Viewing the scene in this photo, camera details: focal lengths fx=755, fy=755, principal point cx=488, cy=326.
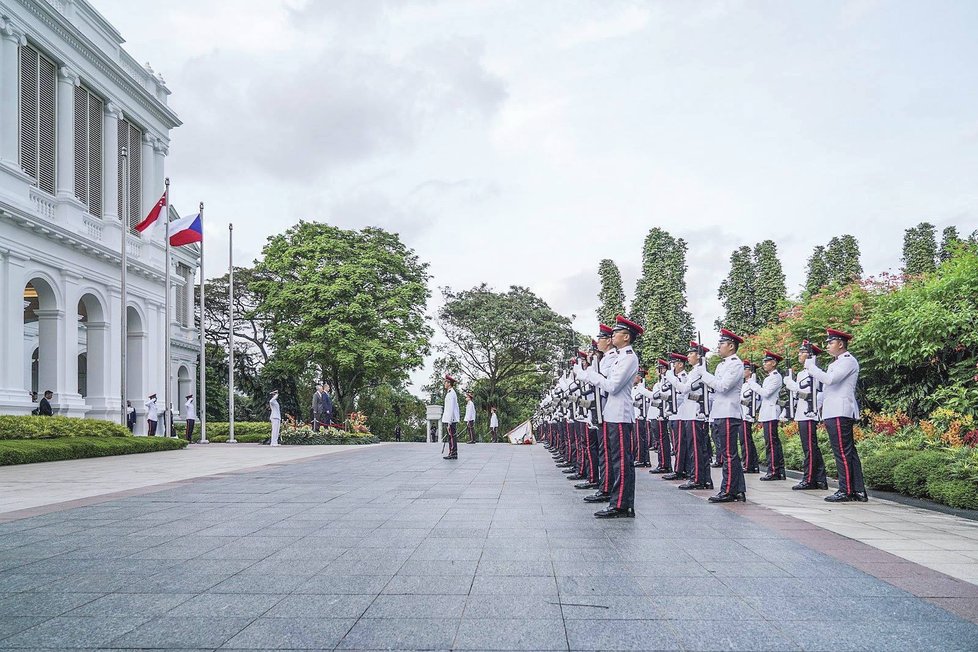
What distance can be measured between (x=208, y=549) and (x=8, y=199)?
67.3 ft

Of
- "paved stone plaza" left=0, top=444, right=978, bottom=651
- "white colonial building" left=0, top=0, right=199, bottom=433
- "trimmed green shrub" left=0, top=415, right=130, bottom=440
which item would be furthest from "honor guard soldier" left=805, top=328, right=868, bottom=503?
"white colonial building" left=0, top=0, right=199, bottom=433

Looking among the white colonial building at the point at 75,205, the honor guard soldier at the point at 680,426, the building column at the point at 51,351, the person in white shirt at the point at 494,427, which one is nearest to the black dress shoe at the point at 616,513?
the honor guard soldier at the point at 680,426

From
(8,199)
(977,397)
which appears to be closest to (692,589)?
(977,397)

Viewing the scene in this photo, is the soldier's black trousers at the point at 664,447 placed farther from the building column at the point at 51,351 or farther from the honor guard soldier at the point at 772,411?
the building column at the point at 51,351

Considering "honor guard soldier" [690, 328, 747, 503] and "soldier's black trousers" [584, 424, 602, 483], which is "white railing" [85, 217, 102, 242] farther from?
"honor guard soldier" [690, 328, 747, 503]

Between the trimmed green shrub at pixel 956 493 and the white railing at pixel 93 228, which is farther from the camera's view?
the white railing at pixel 93 228

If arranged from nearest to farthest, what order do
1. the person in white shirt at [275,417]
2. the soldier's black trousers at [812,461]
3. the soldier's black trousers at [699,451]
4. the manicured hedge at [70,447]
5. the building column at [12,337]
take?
1. the soldier's black trousers at [812,461]
2. the soldier's black trousers at [699,451]
3. the manicured hedge at [70,447]
4. the building column at [12,337]
5. the person in white shirt at [275,417]

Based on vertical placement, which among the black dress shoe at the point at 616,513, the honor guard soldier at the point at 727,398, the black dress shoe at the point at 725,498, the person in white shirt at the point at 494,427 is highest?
the honor guard soldier at the point at 727,398

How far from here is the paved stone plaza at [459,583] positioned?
3.76m

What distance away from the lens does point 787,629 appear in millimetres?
3852

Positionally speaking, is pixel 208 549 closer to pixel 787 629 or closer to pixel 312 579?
pixel 312 579

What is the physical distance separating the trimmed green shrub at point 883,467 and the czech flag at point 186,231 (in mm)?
23655

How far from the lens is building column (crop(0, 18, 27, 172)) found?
22609mm

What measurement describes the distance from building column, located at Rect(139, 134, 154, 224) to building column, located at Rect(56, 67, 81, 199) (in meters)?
5.82
